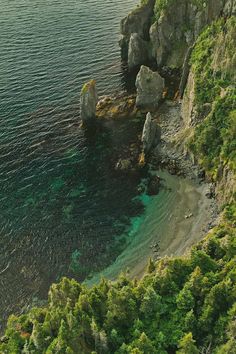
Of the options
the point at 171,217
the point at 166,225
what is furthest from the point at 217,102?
the point at 166,225

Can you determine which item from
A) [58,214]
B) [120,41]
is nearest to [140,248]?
[58,214]

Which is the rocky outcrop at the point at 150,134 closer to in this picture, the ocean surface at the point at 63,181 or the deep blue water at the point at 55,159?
the ocean surface at the point at 63,181

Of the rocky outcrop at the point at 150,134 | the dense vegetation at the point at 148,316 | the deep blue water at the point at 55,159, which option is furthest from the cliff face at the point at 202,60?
the dense vegetation at the point at 148,316

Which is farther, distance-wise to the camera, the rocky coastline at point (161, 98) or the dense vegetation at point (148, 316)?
the rocky coastline at point (161, 98)

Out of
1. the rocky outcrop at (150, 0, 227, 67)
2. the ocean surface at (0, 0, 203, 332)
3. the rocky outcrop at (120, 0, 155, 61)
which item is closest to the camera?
the ocean surface at (0, 0, 203, 332)

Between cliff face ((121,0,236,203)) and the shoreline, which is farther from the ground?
cliff face ((121,0,236,203))

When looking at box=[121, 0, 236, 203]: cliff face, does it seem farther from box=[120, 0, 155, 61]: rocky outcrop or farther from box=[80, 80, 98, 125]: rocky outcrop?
box=[80, 80, 98, 125]: rocky outcrop

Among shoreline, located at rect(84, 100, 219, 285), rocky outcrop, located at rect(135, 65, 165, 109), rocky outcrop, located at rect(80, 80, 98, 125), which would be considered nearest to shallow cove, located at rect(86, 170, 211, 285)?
shoreline, located at rect(84, 100, 219, 285)
